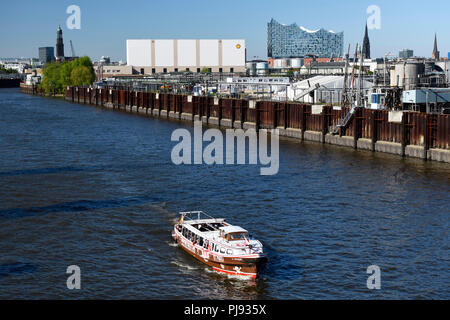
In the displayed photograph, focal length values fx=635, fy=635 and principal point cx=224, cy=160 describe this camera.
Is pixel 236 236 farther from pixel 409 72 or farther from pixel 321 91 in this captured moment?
pixel 321 91

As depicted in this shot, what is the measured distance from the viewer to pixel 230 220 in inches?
1494

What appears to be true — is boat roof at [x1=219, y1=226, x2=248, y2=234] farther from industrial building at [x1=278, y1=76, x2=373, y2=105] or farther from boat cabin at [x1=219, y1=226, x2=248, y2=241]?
industrial building at [x1=278, y1=76, x2=373, y2=105]

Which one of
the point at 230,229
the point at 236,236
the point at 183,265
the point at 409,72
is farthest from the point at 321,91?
the point at 183,265

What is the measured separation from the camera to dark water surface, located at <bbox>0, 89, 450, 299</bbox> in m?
28.2

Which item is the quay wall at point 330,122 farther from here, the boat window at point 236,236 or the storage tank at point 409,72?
the boat window at point 236,236

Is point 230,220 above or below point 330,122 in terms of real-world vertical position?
below

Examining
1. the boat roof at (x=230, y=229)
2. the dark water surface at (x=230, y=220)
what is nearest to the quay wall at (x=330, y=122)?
the dark water surface at (x=230, y=220)

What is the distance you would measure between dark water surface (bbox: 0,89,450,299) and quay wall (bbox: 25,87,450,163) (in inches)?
77.8

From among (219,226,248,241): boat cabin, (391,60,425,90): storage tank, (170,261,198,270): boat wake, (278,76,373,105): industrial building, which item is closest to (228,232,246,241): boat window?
(219,226,248,241): boat cabin

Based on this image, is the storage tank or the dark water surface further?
the storage tank

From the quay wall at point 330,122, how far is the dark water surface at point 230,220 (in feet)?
6.49

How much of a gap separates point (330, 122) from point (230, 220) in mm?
38019
